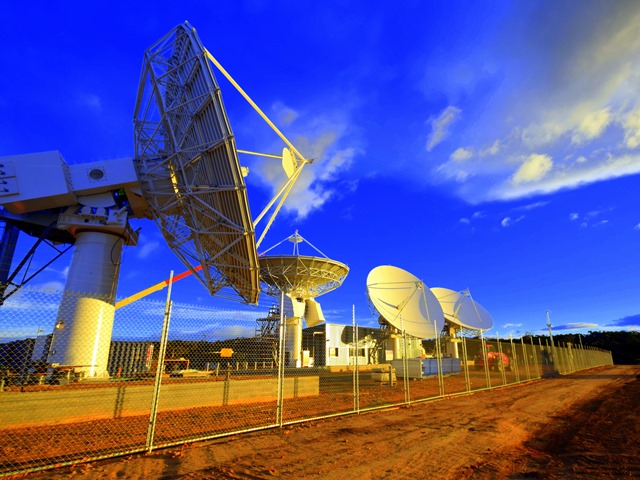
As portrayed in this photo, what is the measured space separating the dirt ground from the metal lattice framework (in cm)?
2172

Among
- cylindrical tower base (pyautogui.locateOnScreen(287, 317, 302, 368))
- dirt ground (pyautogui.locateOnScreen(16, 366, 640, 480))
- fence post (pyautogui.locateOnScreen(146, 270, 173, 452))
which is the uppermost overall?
cylindrical tower base (pyautogui.locateOnScreen(287, 317, 302, 368))

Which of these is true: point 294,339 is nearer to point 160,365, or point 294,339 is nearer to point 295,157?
point 295,157

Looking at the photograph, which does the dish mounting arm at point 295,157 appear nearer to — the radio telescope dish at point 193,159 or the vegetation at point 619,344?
the radio telescope dish at point 193,159

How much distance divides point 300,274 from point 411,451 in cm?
2610

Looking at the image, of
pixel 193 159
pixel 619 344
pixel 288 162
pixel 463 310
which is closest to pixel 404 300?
pixel 463 310

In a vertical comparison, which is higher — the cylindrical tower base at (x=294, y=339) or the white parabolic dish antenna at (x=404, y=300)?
the white parabolic dish antenna at (x=404, y=300)

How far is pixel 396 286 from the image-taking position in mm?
35094

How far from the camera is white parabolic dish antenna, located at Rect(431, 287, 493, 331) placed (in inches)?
1706

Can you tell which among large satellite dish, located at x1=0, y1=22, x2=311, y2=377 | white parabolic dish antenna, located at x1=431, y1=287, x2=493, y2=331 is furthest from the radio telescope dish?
white parabolic dish antenna, located at x1=431, y1=287, x2=493, y2=331

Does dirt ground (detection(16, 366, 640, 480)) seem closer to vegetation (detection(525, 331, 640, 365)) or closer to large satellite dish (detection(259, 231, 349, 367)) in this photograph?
large satellite dish (detection(259, 231, 349, 367))

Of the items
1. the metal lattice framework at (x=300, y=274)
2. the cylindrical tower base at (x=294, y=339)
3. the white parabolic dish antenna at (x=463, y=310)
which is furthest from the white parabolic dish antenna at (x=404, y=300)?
the white parabolic dish antenna at (x=463, y=310)

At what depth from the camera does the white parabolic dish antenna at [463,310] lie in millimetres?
43344

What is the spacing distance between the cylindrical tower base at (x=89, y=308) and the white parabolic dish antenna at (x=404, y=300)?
70.8ft

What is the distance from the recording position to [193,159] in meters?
14.6
